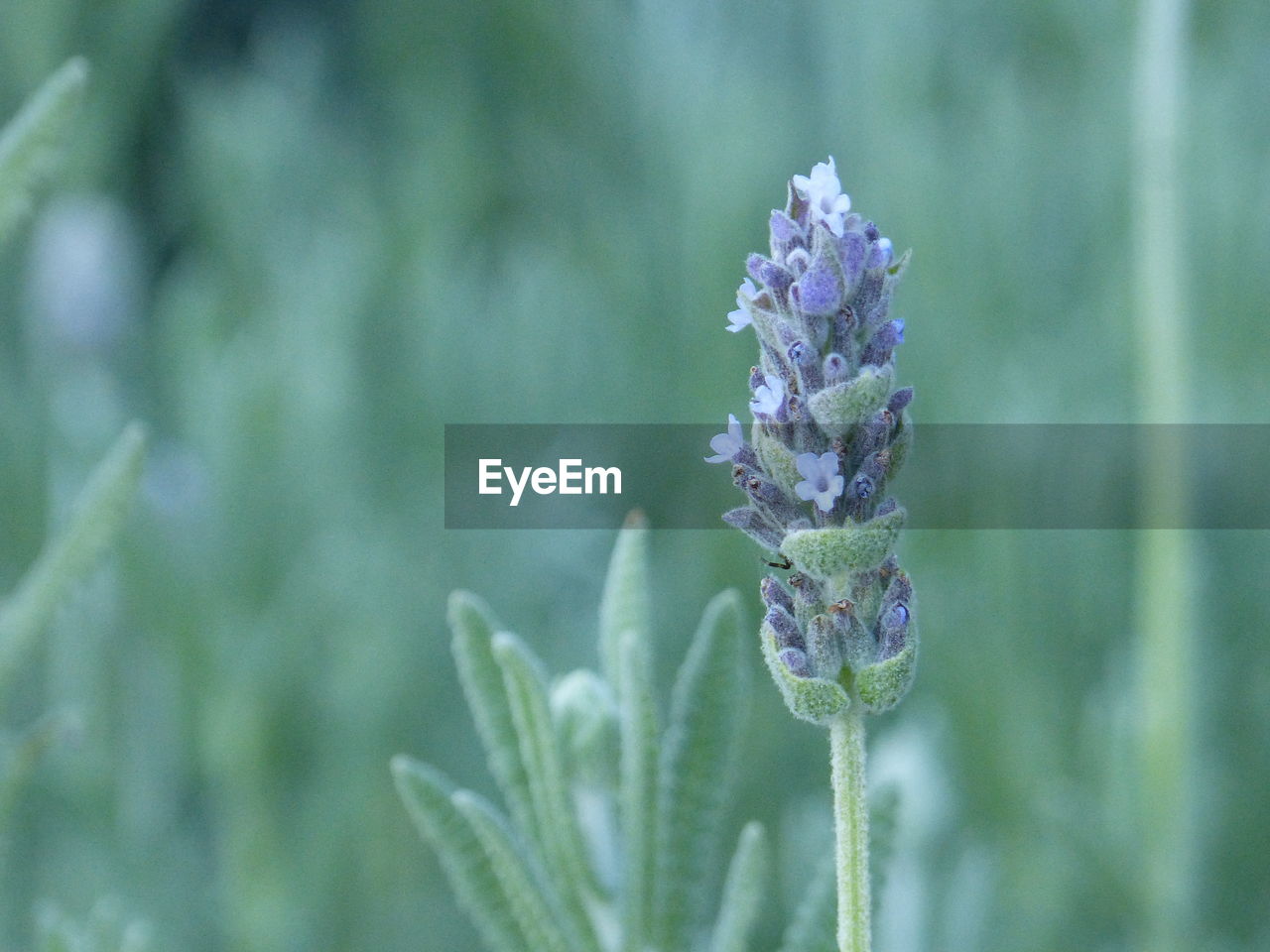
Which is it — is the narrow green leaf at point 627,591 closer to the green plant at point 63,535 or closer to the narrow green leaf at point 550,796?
the narrow green leaf at point 550,796

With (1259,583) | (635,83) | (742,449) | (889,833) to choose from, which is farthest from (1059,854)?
(635,83)

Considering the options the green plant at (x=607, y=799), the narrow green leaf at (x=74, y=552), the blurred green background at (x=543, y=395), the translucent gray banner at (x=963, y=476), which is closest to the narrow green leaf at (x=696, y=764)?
the green plant at (x=607, y=799)

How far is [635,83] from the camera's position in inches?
77.3

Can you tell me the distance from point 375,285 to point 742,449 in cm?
136

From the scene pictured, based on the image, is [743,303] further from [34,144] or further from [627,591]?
[34,144]

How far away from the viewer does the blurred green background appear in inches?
51.2

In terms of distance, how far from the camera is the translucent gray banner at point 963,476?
4.71 feet

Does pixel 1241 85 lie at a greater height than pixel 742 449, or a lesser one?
greater

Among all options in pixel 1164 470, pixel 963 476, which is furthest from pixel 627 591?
pixel 963 476

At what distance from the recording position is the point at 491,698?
61cm

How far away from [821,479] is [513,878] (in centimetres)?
22

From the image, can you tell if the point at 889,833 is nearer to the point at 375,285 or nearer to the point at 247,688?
the point at 247,688

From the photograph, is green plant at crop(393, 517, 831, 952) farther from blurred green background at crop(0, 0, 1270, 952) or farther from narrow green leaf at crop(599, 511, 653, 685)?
blurred green background at crop(0, 0, 1270, 952)

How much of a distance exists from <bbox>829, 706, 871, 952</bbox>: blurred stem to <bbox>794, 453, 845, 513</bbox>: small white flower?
6 cm
